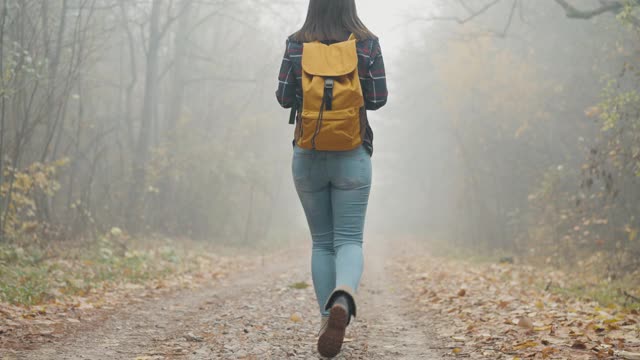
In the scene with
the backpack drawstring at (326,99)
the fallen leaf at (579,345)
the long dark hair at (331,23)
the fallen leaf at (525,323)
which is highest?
the long dark hair at (331,23)

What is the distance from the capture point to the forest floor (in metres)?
3.78

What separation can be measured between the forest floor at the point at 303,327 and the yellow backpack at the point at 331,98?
1.43 metres

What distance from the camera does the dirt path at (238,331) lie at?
3.81m

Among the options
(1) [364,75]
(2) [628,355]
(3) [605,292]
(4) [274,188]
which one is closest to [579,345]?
(2) [628,355]

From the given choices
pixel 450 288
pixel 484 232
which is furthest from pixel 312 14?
pixel 484 232

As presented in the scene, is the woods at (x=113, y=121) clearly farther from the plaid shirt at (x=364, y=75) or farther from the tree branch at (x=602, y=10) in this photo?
the tree branch at (x=602, y=10)

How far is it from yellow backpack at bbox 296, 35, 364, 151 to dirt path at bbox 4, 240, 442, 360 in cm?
143

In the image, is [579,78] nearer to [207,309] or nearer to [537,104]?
[537,104]

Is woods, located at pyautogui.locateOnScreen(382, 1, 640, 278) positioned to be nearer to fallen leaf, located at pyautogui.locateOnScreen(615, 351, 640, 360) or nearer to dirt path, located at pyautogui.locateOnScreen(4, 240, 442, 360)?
dirt path, located at pyautogui.locateOnScreen(4, 240, 442, 360)

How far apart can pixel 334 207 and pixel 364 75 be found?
0.82 meters

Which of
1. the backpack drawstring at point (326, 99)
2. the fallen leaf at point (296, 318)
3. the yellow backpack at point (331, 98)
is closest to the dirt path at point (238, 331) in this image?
the fallen leaf at point (296, 318)

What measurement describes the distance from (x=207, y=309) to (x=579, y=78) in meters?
13.0

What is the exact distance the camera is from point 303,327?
4836 millimetres

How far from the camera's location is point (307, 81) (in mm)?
3305
